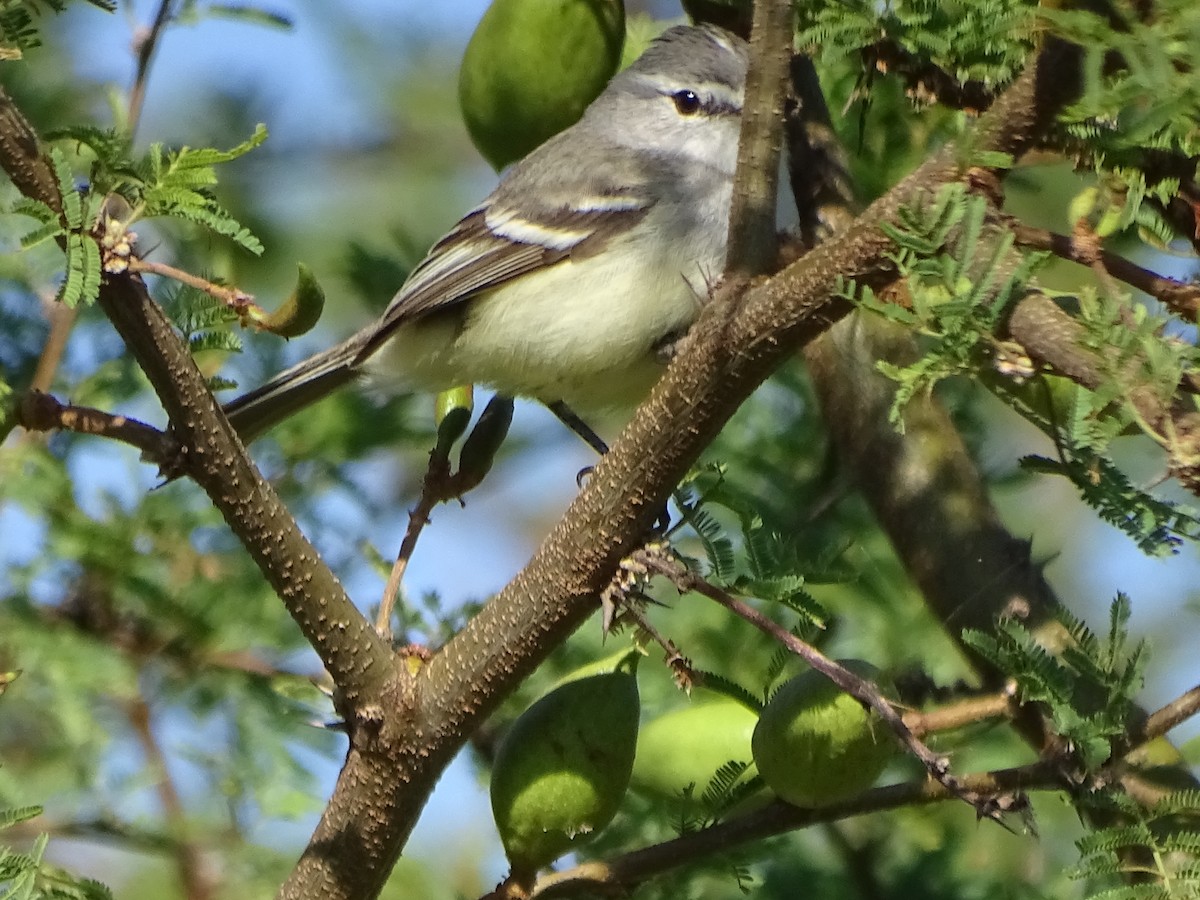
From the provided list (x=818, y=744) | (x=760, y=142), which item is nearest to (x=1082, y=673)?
(x=818, y=744)

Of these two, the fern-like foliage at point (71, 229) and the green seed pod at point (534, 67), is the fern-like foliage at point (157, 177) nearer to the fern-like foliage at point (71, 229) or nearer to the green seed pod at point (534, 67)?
the fern-like foliage at point (71, 229)

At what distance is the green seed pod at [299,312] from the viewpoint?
1.93 metres

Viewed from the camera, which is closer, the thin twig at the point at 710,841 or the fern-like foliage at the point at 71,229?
the fern-like foliage at the point at 71,229

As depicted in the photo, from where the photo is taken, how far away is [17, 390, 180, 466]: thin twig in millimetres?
1923

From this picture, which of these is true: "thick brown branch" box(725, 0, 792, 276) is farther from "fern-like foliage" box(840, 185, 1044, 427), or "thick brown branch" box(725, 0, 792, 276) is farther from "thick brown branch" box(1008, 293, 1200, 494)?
"thick brown branch" box(1008, 293, 1200, 494)

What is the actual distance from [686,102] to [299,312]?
2.15 metres

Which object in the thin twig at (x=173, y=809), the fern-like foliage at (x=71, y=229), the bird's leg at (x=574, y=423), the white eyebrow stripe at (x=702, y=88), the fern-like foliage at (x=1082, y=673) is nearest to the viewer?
→ the fern-like foliage at (x=71, y=229)

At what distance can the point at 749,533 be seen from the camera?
2104 millimetres

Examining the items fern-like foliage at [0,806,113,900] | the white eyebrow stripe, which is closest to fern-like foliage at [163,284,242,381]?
fern-like foliage at [0,806,113,900]

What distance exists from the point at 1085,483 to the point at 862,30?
89cm

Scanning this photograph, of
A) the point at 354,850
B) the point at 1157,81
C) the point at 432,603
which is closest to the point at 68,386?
the point at 432,603

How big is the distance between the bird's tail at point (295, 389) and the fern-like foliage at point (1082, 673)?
6.06 feet

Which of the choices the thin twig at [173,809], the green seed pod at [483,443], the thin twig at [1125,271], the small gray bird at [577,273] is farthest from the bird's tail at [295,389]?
the thin twig at [1125,271]

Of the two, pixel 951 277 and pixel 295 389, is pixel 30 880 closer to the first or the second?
pixel 951 277
